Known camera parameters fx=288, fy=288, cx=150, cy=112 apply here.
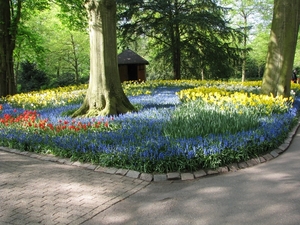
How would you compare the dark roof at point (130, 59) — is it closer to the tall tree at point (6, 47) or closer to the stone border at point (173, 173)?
the tall tree at point (6, 47)

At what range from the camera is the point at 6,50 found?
671 inches

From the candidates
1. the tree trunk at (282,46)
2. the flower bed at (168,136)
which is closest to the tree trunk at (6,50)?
the flower bed at (168,136)

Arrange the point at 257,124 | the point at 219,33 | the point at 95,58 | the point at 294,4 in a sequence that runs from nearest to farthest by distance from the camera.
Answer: the point at 257,124, the point at 95,58, the point at 294,4, the point at 219,33

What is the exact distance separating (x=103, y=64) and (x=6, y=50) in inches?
441

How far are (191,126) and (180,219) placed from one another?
325cm

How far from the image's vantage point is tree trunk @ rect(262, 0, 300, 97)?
31.2 feet

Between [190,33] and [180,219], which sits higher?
[190,33]

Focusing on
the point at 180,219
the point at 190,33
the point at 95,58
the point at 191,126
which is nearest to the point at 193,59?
the point at 190,33

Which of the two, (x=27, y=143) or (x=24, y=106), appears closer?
(x=27, y=143)

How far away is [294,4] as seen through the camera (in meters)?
9.43

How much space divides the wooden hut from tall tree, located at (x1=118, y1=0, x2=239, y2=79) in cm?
158

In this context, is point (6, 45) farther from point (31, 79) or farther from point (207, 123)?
point (207, 123)

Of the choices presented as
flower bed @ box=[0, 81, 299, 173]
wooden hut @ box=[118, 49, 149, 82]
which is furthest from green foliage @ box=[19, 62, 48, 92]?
flower bed @ box=[0, 81, 299, 173]

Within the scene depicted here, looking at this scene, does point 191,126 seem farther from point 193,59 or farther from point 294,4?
point 193,59
